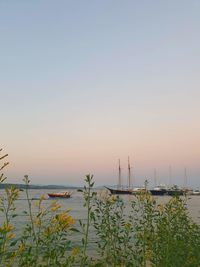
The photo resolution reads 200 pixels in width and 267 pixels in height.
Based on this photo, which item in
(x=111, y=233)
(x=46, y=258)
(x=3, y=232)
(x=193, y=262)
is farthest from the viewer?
(x=193, y=262)

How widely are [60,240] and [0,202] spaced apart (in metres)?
0.70

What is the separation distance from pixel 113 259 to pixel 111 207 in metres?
0.86

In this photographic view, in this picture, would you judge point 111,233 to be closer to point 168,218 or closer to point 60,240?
point 168,218

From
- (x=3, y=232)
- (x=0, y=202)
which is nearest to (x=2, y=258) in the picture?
(x=3, y=232)

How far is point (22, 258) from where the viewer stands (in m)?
3.70

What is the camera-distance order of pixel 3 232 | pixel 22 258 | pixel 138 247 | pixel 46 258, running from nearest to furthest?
1. pixel 3 232
2. pixel 22 258
3. pixel 46 258
4. pixel 138 247

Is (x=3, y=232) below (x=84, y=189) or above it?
below

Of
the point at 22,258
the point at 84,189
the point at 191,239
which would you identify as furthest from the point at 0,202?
the point at 191,239

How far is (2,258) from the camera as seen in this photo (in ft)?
11.3

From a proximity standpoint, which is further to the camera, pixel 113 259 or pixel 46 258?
pixel 113 259

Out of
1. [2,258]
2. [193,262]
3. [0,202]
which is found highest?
[0,202]

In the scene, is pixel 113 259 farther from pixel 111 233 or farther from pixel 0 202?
pixel 0 202

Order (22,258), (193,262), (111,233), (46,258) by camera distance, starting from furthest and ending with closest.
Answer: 1. (193,262)
2. (111,233)
3. (46,258)
4. (22,258)

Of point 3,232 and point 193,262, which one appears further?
point 193,262
